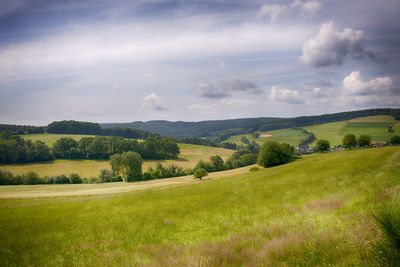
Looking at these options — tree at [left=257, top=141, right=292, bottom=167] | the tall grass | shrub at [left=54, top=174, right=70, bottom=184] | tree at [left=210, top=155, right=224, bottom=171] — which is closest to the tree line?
shrub at [left=54, top=174, right=70, bottom=184]

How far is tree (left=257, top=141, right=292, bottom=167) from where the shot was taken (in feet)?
229

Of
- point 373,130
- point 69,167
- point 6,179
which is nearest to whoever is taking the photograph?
point 6,179

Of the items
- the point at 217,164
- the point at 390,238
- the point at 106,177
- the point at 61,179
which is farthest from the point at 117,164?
the point at 390,238

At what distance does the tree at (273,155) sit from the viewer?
229ft

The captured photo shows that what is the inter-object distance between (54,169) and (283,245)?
408ft

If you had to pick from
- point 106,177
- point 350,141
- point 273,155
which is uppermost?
point 350,141

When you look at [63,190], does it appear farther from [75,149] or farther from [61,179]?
[75,149]

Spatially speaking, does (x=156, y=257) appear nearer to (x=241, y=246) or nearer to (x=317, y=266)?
(x=241, y=246)

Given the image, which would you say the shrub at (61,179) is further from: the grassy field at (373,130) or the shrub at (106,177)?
the grassy field at (373,130)

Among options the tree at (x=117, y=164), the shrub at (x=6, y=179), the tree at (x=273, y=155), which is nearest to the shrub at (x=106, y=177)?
the tree at (x=117, y=164)

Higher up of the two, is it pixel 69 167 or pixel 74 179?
pixel 69 167

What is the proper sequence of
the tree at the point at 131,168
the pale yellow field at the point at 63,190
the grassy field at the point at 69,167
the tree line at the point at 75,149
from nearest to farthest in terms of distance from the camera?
the pale yellow field at the point at 63,190 → the tree at the point at 131,168 → the grassy field at the point at 69,167 → the tree line at the point at 75,149

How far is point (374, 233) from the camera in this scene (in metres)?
5.11

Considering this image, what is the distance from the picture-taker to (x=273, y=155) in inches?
2749
